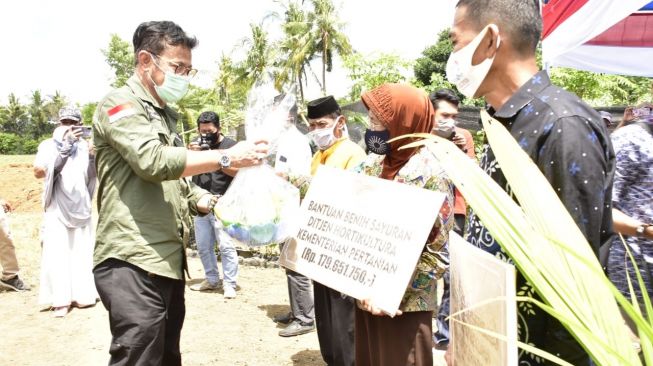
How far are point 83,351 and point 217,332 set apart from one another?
1.18m

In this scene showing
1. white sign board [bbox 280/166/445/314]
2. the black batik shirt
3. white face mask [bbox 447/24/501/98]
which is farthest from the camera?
white sign board [bbox 280/166/445/314]

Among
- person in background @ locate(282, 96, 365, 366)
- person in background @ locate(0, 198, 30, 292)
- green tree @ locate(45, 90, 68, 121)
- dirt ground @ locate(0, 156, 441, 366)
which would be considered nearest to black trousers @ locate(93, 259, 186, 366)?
person in background @ locate(282, 96, 365, 366)

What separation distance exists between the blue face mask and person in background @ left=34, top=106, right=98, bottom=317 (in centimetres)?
409

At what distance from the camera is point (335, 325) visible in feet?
11.5

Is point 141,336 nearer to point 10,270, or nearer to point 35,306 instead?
point 35,306

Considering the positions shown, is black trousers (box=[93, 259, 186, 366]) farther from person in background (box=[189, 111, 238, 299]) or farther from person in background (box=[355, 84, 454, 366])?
person in background (box=[189, 111, 238, 299])

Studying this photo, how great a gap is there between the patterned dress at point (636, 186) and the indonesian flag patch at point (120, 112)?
2.27 meters

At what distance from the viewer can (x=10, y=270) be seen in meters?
6.26

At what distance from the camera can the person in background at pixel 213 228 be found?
5.80m

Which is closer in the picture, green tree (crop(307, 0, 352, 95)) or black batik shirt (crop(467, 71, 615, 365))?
black batik shirt (crop(467, 71, 615, 365))

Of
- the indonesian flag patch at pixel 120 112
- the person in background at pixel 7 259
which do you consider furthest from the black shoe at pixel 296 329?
the person in background at pixel 7 259

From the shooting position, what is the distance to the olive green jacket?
85.8 inches

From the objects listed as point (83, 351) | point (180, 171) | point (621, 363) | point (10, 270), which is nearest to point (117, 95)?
point (180, 171)

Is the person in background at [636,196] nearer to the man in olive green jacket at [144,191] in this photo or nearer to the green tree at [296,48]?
the man in olive green jacket at [144,191]
